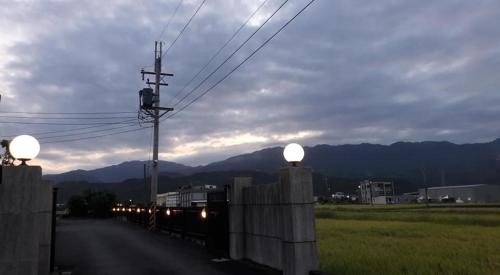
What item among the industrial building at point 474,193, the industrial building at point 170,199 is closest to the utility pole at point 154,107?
the industrial building at point 170,199

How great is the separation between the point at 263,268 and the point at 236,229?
199cm

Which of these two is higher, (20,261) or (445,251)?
(20,261)

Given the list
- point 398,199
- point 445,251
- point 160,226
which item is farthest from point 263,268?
point 398,199

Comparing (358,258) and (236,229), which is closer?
(358,258)

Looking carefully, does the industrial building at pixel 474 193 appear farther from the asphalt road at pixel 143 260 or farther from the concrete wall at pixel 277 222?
the concrete wall at pixel 277 222

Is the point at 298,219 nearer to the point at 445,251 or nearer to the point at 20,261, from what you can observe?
the point at 20,261

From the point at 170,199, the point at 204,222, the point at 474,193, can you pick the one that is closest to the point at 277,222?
the point at 204,222

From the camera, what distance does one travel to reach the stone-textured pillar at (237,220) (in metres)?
12.9

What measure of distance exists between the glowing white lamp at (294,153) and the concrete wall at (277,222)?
6.8 inches

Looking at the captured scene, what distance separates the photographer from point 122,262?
13250 millimetres

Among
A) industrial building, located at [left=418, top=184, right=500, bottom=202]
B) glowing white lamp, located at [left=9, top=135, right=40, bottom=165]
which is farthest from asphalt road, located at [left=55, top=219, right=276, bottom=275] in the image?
industrial building, located at [left=418, top=184, right=500, bottom=202]

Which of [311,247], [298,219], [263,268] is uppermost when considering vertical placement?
[298,219]

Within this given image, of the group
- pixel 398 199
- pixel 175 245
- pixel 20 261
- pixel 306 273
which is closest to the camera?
pixel 20 261

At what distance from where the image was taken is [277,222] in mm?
10547
